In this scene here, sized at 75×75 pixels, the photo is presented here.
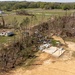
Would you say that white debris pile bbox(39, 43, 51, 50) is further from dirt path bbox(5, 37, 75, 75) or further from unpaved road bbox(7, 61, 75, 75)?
unpaved road bbox(7, 61, 75, 75)

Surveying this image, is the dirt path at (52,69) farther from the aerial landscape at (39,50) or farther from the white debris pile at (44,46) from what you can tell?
the white debris pile at (44,46)

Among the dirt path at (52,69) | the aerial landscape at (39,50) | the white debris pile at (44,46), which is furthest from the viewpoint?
the white debris pile at (44,46)

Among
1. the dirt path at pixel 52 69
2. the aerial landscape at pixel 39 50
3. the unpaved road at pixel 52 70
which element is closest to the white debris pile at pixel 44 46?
the aerial landscape at pixel 39 50

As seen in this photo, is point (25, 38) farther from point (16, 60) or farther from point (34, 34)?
point (16, 60)

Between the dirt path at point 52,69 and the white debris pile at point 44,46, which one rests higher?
the white debris pile at point 44,46

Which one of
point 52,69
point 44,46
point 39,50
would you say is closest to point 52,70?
point 52,69

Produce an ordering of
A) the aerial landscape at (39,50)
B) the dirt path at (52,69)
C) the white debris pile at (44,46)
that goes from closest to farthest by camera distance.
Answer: the dirt path at (52,69), the aerial landscape at (39,50), the white debris pile at (44,46)

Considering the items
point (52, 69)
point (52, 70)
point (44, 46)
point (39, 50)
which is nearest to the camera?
point (52, 70)

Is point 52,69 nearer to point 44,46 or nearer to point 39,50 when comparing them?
point 39,50

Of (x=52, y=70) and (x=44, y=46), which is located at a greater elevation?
(x=44, y=46)

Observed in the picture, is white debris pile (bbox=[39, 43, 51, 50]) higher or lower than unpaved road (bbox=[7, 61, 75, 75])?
higher

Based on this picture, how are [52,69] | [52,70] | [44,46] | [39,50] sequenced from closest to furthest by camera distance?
1. [52,70]
2. [52,69]
3. [39,50]
4. [44,46]

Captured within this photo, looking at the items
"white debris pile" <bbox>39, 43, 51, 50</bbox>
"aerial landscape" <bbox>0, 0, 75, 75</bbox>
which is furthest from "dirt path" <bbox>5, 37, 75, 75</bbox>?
"white debris pile" <bbox>39, 43, 51, 50</bbox>
